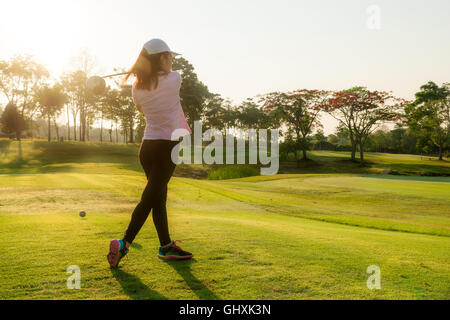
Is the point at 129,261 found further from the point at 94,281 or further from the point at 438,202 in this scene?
the point at 438,202

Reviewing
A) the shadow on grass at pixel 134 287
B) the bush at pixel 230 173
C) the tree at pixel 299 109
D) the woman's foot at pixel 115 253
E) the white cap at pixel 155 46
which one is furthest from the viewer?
the tree at pixel 299 109

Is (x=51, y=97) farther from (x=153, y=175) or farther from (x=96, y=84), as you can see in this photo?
(x=153, y=175)

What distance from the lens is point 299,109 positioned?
59.0 meters

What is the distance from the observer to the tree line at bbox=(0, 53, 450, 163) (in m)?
55.6

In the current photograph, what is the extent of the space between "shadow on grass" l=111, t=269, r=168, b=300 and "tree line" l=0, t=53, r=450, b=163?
4846 cm

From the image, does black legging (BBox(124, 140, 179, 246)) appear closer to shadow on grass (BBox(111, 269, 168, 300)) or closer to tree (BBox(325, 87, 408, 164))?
shadow on grass (BBox(111, 269, 168, 300))

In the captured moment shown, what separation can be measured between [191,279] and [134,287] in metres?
0.59

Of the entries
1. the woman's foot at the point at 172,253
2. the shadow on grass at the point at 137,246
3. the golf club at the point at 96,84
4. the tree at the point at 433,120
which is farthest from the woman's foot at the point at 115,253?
the tree at the point at 433,120

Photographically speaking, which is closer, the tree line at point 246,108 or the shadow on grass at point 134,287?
the shadow on grass at point 134,287

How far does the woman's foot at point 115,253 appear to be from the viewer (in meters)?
3.90

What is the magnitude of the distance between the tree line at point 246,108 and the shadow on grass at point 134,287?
48462 millimetres

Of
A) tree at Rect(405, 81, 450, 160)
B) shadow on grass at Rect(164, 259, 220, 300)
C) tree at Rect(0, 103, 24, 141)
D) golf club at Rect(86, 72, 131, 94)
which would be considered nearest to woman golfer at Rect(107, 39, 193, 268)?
shadow on grass at Rect(164, 259, 220, 300)

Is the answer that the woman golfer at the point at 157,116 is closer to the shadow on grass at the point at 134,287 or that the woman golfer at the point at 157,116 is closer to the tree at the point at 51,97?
the shadow on grass at the point at 134,287
